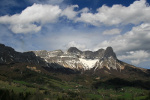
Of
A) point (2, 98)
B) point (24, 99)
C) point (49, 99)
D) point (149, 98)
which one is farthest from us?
point (149, 98)

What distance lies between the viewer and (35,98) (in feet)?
428

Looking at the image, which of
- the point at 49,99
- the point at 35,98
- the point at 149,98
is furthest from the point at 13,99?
the point at 149,98

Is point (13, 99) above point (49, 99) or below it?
above

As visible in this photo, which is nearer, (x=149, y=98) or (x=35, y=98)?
(x=35, y=98)

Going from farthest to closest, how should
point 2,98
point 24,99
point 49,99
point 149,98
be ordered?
point 149,98
point 49,99
point 24,99
point 2,98

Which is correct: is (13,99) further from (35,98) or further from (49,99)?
(49,99)

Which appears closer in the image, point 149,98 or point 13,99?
point 13,99

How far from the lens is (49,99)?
613 feet

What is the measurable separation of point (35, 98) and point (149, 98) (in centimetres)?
13988

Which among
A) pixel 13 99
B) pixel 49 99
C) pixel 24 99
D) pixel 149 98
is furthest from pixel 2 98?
pixel 149 98

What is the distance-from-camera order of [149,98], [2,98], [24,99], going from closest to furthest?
[2,98], [24,99], [149,98]

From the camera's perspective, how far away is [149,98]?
7840 inches

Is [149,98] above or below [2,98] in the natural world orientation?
below

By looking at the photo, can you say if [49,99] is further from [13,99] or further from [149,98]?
[149,98]
